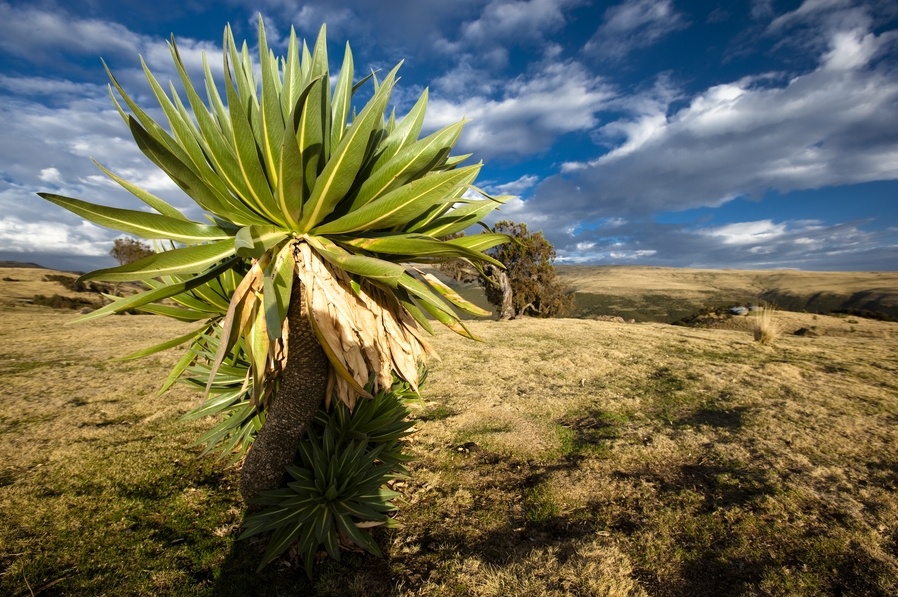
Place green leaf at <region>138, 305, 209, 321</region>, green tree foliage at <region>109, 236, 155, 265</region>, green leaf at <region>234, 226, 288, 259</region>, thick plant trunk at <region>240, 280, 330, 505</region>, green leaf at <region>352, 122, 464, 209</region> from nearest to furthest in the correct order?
green leaf at <region>234, 226, 288, 259</region> < green leaf at <region>352, 122, 464, 209</region> < thick plant trunk at <region>240, 280, 330, 505</region> < green leaf at <region>138, 305, 209, 321</region> < green tree foliage at <region>109, 236, 155, 265</region>

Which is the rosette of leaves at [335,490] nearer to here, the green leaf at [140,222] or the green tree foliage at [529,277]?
the green leaf at [140,222]

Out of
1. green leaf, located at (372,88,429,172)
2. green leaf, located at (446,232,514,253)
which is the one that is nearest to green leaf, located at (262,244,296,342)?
green leaf, located at (372,88,429,172)

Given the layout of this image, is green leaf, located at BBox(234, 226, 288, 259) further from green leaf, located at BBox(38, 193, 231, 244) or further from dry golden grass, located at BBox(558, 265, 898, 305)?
dry golden grass, located at BBox(558, 265, 898, 305)

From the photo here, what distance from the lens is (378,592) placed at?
261cm

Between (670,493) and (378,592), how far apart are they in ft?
9.47

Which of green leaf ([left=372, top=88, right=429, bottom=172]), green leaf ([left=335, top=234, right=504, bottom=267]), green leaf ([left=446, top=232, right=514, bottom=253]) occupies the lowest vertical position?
green leaf ([left=335, top=234, right=504, bottom=267])

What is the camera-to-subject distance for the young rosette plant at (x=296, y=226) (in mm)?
2043

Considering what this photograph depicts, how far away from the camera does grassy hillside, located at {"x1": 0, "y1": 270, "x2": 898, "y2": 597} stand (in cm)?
268

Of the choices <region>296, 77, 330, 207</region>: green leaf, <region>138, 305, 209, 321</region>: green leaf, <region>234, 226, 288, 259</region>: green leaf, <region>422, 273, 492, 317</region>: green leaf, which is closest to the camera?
<region>234, 226, 288, 259</region>: green leaf

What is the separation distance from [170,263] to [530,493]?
3.52 m

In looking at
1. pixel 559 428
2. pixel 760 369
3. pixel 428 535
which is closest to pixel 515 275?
pixel 760 369

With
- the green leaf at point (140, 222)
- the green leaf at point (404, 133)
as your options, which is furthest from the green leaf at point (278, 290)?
the green leaf at point (404, 133)

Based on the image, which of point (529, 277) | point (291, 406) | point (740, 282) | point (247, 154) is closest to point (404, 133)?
point (247, 154)

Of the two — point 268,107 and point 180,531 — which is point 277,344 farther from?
point 180,531
